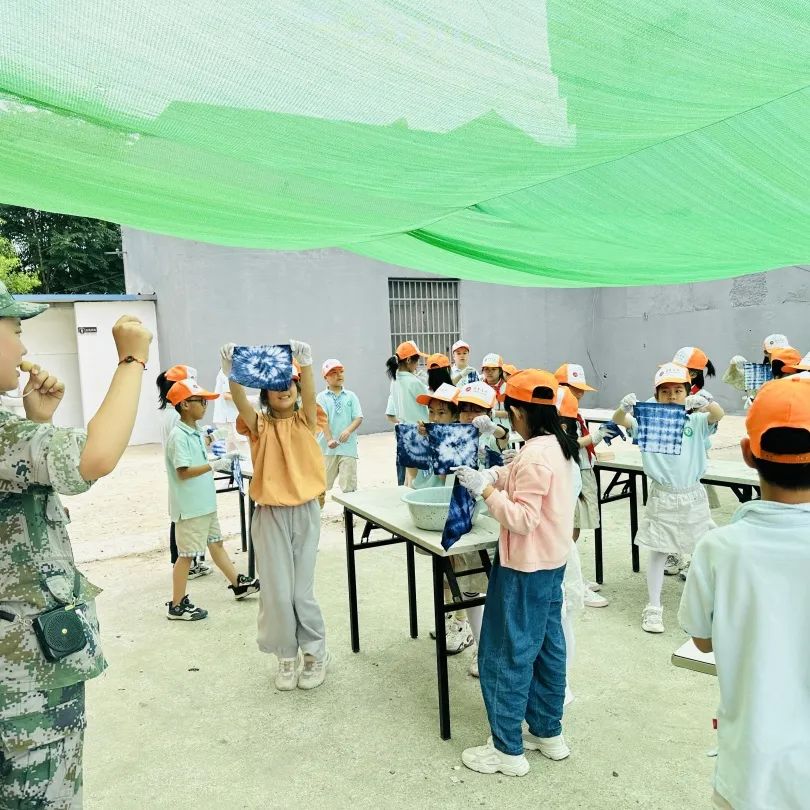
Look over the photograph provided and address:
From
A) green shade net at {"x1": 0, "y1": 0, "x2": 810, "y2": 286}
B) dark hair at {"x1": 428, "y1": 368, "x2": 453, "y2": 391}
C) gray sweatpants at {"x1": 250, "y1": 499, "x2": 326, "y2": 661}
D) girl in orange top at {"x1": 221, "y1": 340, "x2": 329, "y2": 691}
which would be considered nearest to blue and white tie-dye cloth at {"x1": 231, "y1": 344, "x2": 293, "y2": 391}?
girl in orange top at {"x1": 221, "y1": 340, "x2": 329, "y2": 691}

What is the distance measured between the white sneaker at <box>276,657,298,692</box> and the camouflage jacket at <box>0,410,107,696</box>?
1734 mm

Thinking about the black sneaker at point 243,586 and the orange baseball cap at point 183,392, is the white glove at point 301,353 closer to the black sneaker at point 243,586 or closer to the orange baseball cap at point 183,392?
the orange baseball cap at point 183,392

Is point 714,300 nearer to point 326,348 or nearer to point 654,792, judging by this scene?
point 326,348

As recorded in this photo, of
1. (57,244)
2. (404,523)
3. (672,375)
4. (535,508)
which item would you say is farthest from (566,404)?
(57,244)

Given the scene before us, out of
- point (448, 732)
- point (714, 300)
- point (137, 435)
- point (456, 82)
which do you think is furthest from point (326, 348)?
point (456, 82)

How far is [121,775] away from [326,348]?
9.51 meters

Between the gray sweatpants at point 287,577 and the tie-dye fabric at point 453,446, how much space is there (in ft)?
2.85

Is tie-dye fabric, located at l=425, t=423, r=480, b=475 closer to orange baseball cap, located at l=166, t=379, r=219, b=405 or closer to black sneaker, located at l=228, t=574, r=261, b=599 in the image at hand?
orange baseball cap, located at l=166, t=379, r=219, b=405

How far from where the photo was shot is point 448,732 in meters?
2.69

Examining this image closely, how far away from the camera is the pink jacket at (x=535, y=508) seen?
226 cm

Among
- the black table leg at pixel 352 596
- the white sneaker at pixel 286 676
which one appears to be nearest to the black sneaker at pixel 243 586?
the black table leg at pixel 352 596

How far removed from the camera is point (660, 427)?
357cm

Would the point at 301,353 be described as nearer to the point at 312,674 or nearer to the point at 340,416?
the point at 312,674

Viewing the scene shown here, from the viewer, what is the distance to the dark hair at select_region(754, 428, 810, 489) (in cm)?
136
